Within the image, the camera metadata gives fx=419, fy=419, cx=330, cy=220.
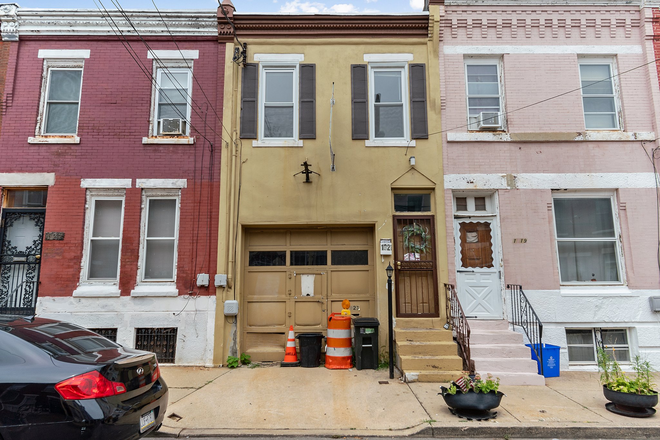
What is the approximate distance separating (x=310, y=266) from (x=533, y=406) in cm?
494

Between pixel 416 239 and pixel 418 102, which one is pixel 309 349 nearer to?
pixel 416 239

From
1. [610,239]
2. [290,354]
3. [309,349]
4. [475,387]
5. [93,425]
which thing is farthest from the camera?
[610,239]

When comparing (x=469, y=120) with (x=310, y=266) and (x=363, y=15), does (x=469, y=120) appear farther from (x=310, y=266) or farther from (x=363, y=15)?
(x=310, y=266)

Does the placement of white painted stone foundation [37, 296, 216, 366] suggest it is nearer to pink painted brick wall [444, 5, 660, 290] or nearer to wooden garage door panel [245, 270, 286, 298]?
wooden garage door panel [245, 270, 286, 298]

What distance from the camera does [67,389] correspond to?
359 cm

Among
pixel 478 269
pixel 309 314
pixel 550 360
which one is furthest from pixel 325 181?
pixel 550 360

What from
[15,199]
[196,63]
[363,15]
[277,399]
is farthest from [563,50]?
[15,199]

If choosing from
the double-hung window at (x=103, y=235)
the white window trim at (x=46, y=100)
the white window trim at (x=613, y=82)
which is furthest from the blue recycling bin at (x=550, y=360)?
the white window trim at (x=46, y=100)

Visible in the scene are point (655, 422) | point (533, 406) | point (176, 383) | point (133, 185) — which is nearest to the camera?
point (655, 422)

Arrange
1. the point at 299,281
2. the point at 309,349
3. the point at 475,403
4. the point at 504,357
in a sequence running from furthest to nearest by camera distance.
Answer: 1. the point at 299,281
2. the point at 309,349
3. the point at 504,357
4. the point at 475,403

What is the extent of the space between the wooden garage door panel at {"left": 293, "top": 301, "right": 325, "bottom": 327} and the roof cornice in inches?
255

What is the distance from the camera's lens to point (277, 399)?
253 inches

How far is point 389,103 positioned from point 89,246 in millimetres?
7294

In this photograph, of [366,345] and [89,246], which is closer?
[366,345]
